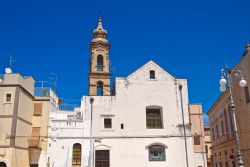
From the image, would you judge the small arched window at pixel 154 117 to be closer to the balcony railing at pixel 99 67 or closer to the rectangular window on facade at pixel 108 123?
the rectangular window on facade at pixel 108 123

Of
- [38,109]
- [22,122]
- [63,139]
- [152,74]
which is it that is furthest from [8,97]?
[152,74]

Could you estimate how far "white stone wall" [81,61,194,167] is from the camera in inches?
1102

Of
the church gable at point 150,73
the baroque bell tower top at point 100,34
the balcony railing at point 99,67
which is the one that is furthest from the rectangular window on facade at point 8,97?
the baroque bell tower top at point 100,34

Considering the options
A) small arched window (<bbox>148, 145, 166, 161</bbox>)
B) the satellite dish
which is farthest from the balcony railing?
small arched window (<bbox>148, 145, 166, 161</bbox>)

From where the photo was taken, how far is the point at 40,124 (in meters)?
30.1

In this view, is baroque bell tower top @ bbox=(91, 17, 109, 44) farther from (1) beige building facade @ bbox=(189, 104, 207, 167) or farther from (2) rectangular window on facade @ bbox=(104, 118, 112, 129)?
(1) beige building facade @ bbox=(189, 104, 207, 167)

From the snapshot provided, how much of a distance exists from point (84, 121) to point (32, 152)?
5.86m

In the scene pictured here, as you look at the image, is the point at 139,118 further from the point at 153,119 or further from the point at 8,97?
the point at 8,97

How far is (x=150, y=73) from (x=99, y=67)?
10320 millimetres

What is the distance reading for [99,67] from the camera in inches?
1540

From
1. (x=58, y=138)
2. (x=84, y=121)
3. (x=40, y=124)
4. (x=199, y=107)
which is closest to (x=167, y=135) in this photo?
(x=199, y=107)

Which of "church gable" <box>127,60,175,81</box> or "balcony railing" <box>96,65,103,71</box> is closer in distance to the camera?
"church gable" <box>127,60,175,81</box>

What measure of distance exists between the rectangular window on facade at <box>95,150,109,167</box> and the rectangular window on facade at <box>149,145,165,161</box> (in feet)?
13.5

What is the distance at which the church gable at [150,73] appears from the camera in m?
30.5
